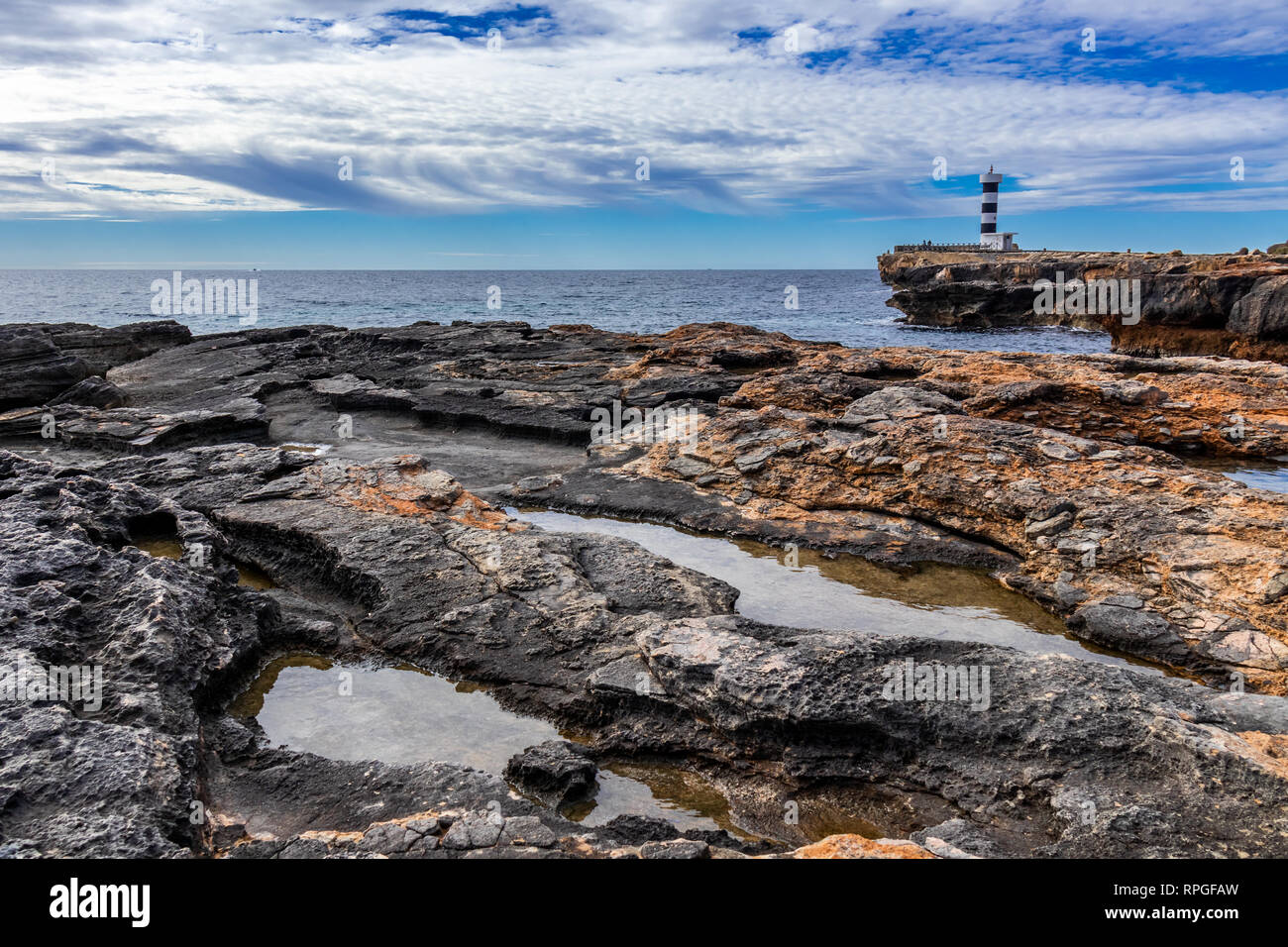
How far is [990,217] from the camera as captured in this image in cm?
9794

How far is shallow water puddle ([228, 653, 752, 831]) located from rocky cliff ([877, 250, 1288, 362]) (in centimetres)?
3022

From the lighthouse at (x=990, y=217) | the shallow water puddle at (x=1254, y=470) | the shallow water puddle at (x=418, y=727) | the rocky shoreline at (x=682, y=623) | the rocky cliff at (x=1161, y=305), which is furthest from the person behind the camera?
the lighthouse at (x=990, y=217)

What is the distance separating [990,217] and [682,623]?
106 meters

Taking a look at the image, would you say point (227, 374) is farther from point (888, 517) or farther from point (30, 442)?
point (888, 517)

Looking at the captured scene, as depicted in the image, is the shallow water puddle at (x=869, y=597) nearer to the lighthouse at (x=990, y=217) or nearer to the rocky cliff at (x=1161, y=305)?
the rocky cliff at (x=1161, y=305)

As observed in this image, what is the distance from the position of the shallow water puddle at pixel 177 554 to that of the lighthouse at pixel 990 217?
102 meters

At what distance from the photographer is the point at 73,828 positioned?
4.05 m

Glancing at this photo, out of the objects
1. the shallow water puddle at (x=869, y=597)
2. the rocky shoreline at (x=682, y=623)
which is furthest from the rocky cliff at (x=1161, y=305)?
the shallow water puddle at (x=869, y=597)

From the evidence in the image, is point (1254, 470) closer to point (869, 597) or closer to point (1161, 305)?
point (869, 597)

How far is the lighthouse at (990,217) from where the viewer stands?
9569 cm

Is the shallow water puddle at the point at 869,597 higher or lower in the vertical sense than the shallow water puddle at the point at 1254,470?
lower

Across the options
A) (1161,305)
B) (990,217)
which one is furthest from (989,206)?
(1161,305)

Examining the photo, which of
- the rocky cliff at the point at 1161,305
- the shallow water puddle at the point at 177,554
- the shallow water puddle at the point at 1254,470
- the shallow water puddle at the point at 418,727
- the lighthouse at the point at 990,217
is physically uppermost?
the lighthouse at the point at 990,217

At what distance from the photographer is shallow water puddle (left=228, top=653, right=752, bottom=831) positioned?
17.5ft
